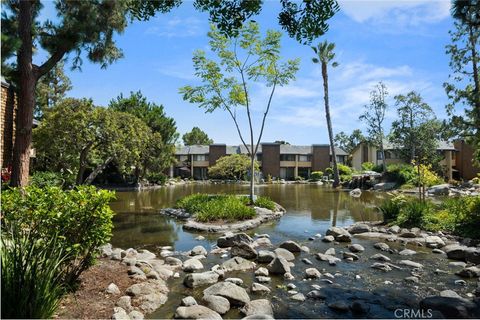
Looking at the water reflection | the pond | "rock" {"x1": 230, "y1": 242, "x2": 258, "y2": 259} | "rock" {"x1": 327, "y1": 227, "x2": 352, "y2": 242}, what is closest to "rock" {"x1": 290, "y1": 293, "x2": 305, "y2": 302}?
the pond

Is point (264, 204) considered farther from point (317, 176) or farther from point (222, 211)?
point (317, 176)

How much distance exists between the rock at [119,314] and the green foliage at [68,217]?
3.48 feet

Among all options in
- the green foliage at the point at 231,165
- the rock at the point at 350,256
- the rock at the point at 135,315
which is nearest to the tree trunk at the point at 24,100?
the rock at the point at 135,315

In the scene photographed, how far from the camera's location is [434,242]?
37.6 feet

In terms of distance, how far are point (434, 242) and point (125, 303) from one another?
10.1m

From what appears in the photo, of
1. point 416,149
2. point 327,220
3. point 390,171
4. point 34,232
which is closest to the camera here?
point 34,232

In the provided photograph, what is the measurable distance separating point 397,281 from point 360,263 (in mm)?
1623

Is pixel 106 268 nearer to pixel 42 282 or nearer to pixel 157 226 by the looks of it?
pixel 42 282

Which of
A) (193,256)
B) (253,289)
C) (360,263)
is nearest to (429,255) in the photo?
(360,263)

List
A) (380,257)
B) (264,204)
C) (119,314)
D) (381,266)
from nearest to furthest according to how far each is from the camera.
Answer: (119,314)
(381,266)
(380,257)
(264,204)

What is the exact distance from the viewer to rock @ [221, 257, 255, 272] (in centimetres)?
877

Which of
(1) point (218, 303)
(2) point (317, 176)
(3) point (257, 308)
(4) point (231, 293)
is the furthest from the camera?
(2) point (317, 176)

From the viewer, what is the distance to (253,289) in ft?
23.6

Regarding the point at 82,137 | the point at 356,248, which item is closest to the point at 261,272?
the point at 356,248
